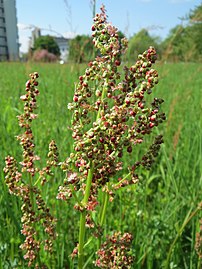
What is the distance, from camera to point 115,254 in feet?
3.21

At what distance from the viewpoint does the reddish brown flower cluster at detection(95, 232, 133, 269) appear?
0.97 m

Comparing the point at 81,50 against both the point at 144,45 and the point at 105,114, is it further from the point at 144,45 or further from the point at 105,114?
the point at 144,45

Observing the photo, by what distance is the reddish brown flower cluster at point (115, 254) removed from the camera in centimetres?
97

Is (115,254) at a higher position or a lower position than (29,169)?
lower

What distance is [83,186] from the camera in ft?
3.03

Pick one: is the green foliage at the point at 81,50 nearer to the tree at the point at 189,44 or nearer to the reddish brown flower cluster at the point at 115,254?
the tree at the point at 189,44

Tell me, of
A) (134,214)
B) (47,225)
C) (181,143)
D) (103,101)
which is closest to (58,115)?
(181,143)

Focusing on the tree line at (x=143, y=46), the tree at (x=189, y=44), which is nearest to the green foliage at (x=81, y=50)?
the tree line at (x=143, y=46)

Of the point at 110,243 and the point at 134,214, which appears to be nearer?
the point at 110,243

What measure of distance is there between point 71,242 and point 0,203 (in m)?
0.41

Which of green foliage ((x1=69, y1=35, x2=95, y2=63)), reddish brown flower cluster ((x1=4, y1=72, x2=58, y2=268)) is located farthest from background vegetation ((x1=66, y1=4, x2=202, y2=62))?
reddish brown flower cluster ((x1=4, y1=72, x2=58, y2=268))

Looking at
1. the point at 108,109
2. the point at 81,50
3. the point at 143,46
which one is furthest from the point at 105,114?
the point at 143,46

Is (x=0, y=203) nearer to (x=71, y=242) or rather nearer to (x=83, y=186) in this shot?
(x=71, y=242)

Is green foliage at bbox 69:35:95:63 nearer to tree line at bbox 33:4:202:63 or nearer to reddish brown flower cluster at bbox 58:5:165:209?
tree line at bbox 33:4:202:63
